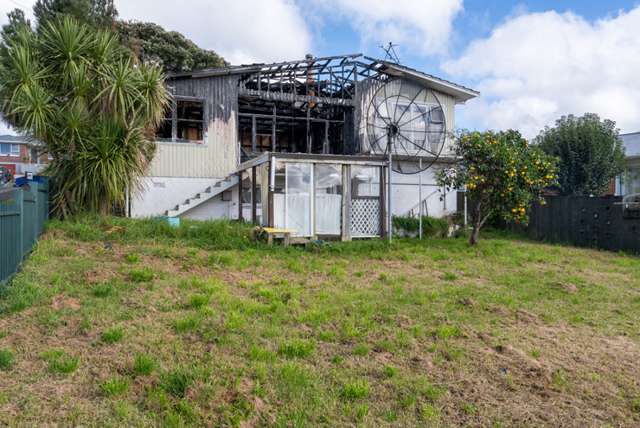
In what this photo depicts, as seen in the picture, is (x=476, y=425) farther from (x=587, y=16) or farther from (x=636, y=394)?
(x=587, y=16)

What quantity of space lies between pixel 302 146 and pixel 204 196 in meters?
6.67

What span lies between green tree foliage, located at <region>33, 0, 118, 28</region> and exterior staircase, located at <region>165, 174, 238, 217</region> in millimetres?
8201

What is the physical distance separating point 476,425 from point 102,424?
250 centimetres

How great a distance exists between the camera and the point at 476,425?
335 centimetres

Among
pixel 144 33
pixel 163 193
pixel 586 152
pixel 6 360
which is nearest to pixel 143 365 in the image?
pixel 6 360

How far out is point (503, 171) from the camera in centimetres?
1120

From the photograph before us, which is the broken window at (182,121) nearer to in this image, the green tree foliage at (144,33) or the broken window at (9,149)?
the green tree foliage at (144,33)

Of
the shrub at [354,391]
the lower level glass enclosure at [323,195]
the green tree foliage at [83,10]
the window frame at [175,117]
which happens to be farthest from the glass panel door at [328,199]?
the green tree foliage at [83,10]

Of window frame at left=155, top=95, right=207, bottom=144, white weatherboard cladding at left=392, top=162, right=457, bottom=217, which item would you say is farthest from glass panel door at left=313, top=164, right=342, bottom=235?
window frame at left=155, top=95, right=207, bottom=144

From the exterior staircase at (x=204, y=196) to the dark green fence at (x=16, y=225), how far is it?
5.93m

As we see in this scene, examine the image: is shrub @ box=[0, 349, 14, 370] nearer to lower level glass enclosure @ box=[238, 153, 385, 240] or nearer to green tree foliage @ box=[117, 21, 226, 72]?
lower level glass enclosure @ box=[238, 153, 385, 240]

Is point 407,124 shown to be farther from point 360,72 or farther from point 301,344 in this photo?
point 301,344

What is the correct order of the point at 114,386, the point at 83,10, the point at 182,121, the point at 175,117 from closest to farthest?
the point at 114,386
the point at 175,117
the point at 182,121
the point at 83,10

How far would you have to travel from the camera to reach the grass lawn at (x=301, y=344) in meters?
3.46
